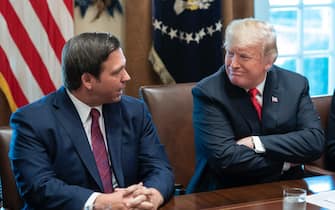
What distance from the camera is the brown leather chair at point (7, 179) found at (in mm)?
2357

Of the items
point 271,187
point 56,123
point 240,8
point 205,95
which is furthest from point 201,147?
point 240,8

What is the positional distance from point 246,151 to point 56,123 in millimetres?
762

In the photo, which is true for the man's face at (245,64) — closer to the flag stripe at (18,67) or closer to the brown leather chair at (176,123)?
the brown leather chair at (176,123)

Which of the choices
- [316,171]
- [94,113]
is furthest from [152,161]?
[316,171]

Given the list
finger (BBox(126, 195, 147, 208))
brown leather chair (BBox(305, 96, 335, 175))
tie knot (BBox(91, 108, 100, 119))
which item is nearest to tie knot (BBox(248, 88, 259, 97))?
brown leather chair (BBox(305, 96, 335, 175))

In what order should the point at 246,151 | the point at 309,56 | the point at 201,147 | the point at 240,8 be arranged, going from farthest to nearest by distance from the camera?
the point at 309,56, the point at 240,8, the point at 201,147, the point at 246,151

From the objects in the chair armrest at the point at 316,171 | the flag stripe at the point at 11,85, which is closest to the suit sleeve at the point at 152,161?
the chair armrest at the point at 316,171

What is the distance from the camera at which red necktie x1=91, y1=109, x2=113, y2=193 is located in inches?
89.0

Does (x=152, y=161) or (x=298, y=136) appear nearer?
(x=152, y=161)

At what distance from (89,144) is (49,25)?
3.29 feet

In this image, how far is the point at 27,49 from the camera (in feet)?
9.86

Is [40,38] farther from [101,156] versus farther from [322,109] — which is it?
[322,109]

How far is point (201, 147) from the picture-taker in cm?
259

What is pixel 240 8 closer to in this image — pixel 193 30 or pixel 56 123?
pixel 193 30
